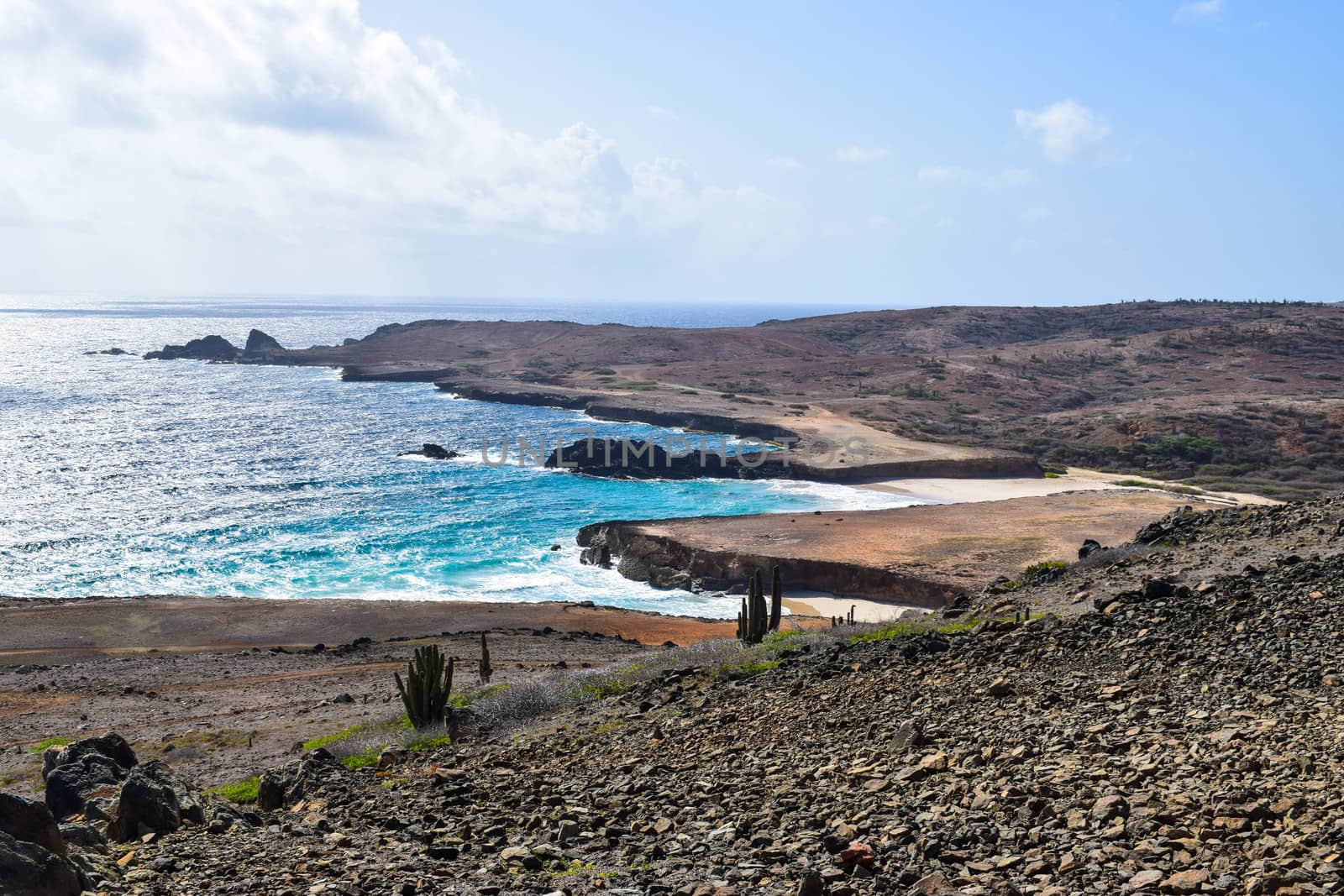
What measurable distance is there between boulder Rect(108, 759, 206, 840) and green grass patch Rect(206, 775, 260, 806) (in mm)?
3615

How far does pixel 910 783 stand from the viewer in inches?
347

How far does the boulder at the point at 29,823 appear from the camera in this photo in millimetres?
8266

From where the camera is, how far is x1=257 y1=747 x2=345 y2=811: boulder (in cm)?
1245

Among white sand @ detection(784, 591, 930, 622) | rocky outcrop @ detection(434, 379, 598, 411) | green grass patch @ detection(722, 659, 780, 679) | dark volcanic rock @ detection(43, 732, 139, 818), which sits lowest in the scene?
white sand @ detection(784, 591, 930, 622)

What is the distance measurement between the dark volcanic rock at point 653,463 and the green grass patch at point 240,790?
162ft

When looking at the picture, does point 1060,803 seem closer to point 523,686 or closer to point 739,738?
point 739,738

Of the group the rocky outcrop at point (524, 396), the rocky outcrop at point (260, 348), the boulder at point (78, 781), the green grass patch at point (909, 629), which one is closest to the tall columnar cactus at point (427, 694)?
the boulder at point (78, 781)

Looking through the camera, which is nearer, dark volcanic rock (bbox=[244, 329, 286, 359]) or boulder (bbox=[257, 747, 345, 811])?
boulder (bbox=[257, 747, 345, 811])

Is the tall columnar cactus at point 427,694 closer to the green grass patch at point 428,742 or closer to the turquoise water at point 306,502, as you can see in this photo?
the green grass patch at point 428,742

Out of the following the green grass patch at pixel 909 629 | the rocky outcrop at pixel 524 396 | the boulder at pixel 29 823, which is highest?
the rocky outcrop at pixel 524 396

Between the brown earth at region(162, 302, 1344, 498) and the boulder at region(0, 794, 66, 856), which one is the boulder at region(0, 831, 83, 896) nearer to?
the boulder at region(0, 794, 66, 856)

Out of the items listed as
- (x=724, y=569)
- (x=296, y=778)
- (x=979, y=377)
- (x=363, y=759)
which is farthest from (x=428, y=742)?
(x=979, y=377)

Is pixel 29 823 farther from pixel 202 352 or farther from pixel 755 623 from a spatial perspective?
pixel 202 352

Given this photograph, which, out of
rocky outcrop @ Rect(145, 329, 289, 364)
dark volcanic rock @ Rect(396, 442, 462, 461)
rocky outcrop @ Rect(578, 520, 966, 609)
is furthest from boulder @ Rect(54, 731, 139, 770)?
rocky outcrop @ Rect(145, 329, 289, 364)
